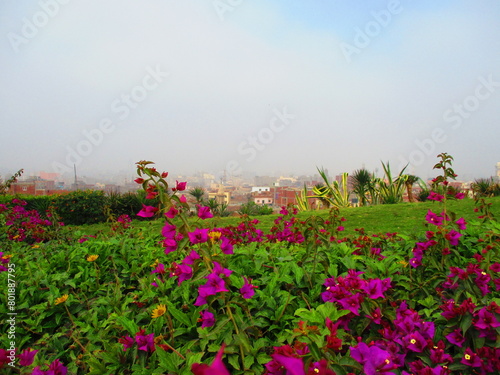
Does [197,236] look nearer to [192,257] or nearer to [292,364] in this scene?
[192,257]

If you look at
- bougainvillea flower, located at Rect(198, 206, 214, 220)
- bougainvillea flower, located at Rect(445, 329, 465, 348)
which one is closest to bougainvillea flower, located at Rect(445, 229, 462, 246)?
bougainvillea flower, located at Rect(445, 329, 465, 348)

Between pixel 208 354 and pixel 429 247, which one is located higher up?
pixel 429 247

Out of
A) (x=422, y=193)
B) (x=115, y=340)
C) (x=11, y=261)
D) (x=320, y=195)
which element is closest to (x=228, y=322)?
(x=115, y=340)

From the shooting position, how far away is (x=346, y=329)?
125cm

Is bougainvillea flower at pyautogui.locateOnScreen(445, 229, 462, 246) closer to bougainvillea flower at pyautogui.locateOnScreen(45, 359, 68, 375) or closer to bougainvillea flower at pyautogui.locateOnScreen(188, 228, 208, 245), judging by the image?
bougainvillea flower at pyautogui.locateOnScreen(188, 228, 208, 245)

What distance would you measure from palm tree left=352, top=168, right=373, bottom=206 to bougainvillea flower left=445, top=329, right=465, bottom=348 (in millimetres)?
10866

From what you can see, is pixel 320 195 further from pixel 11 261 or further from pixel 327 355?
pixel 327 355

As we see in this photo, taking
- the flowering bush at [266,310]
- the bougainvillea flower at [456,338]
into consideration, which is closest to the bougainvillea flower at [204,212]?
the flowering bush at [266,310]

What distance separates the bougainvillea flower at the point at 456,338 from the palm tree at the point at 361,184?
35.6 ft

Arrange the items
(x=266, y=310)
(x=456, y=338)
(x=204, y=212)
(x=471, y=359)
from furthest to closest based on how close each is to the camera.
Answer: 1. (x=266, y=310)
2. (x=204, y=212)
3. (x=456, y=338)
4. (x=471, y=359)

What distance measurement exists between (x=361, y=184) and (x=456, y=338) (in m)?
11.0

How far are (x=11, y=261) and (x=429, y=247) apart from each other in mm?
2767

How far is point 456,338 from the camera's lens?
46.2 inches

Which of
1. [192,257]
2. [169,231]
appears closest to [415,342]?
[192,257]
